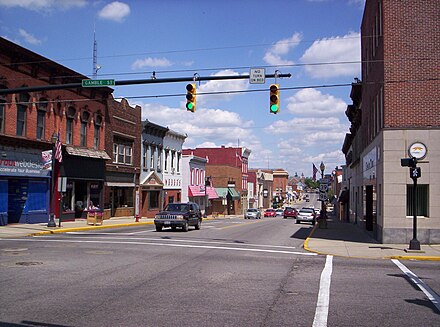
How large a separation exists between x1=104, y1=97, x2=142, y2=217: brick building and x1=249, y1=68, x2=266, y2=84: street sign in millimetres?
23533

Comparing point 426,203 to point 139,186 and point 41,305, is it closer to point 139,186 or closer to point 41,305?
point 41,305

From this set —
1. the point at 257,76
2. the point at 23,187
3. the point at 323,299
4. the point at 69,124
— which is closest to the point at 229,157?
the point at 69,124

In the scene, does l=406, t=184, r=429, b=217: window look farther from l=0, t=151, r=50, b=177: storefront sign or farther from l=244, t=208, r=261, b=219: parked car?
l=244, t=208, r=261, b=219: parked car

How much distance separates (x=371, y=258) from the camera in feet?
55.8

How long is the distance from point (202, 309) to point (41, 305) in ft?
9.20

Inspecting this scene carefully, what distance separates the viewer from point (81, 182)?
3531cm

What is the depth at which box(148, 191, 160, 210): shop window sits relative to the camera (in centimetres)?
4709

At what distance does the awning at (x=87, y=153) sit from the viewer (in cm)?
3284

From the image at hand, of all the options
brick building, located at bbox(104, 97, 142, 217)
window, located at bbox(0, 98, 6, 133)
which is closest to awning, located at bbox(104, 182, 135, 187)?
brick building, located at bbox(104, 97, 142, 217)

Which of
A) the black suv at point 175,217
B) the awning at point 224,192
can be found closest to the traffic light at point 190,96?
the black suv at point 175,217

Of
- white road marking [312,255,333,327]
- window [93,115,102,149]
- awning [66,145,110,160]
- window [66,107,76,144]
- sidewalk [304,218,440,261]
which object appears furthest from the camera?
window [93,115,102,149]

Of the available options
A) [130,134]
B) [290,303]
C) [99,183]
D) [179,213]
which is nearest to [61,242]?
[179,213]

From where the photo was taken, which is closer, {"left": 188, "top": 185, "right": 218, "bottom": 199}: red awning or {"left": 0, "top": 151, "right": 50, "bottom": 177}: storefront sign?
{"left": 0, "top": 151, "right": 50, "bottom": 177}: storefront sign

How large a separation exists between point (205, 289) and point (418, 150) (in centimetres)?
1379
